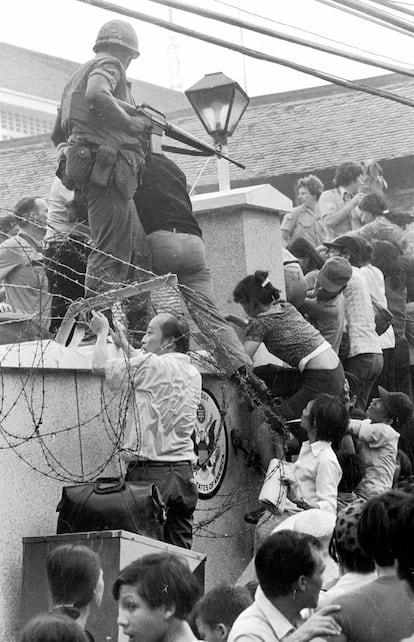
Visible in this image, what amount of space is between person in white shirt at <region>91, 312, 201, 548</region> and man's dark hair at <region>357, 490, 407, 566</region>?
3590 mm

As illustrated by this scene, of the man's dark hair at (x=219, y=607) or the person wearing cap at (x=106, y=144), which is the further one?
the person wearing cap at (x=106, y=144)

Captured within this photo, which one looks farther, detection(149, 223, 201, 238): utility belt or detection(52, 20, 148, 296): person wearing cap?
detection(149, 223, 201, 238): utility belt

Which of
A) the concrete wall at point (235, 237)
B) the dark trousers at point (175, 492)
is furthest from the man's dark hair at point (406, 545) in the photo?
the concrete wall at point (235, 237)

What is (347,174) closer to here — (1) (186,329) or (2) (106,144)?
(2) (106,144)

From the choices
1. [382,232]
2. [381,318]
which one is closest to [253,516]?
[381,318]

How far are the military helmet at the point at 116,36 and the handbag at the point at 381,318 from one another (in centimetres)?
340

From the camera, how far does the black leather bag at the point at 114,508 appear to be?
7547mm

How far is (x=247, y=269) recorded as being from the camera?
1109 centimetres

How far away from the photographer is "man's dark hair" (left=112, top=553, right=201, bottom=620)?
197 inches

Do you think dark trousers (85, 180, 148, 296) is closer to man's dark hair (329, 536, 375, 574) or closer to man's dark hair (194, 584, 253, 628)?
man's dark hair (194, 584, 253, 628)

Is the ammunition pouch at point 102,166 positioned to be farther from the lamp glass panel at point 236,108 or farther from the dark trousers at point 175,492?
the lamp glass panel at point 236,108

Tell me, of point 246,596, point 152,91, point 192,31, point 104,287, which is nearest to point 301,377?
point 104,287

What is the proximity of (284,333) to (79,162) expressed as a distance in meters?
1.88

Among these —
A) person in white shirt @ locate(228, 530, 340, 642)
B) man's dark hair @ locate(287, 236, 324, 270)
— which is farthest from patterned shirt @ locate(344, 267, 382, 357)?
person in white shirt @ locate(228, 530, 340, 642)
